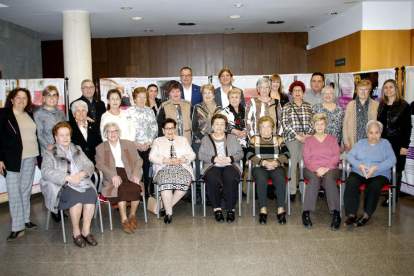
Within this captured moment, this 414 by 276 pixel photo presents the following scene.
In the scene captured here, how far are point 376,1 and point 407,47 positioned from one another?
3.83ft

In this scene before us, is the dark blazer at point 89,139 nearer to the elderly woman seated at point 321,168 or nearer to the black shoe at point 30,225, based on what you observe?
the black shoe at point 30,225

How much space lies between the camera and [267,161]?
427cm

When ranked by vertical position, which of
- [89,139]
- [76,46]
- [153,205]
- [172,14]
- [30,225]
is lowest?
[30,225]

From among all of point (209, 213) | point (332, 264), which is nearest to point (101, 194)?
point (209, 213)

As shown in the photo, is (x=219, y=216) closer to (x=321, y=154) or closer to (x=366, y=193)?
(x=321, y=154)

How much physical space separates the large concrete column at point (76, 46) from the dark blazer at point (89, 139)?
326 centimetres

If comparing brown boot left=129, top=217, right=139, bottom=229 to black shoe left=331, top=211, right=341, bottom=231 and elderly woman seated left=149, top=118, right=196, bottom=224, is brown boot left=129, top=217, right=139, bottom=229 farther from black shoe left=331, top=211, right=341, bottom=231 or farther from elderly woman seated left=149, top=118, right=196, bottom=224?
black shoe left=331, top=211, right=341, bottom=231

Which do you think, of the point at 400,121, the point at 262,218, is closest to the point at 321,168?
the point at 262,218

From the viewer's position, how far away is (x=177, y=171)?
4270 mm

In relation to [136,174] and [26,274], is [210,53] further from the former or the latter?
[26,274]

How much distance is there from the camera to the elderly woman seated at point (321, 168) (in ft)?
13.1

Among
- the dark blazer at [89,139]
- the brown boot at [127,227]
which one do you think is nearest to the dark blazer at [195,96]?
the dark blazer at [89,139]

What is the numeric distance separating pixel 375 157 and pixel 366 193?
0.45 meters

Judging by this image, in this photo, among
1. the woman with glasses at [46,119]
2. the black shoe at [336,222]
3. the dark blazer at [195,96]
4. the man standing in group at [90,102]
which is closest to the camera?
the black shoe at [336,222]
